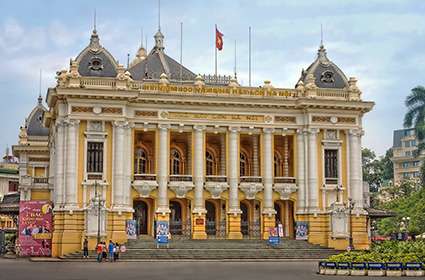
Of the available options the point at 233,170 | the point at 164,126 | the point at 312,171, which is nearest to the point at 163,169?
the point at 164,126

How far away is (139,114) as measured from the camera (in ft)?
200

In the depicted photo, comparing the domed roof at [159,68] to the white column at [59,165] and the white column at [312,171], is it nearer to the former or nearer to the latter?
the white column at [59,165]

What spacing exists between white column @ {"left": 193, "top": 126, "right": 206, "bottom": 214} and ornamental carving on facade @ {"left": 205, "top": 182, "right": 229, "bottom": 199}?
61 centimetres

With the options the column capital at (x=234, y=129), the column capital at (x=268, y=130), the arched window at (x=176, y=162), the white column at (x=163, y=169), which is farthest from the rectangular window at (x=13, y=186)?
the column capital at (x=268, y=130)

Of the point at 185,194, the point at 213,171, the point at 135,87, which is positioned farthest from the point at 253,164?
the point at 135,87

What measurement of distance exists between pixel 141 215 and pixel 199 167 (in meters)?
6.77

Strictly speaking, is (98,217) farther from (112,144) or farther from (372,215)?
(372,215)

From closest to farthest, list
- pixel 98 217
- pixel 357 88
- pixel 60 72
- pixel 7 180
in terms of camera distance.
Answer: pixel 98 217 < pixel 60 72 < pixel 357 88 < pixel 7 180

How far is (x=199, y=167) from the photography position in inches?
2434

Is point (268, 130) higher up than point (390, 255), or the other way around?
point (268, 130)

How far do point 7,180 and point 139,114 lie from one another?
62507mm

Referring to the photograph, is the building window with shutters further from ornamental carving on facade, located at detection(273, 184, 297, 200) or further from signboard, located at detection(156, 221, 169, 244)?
signboard, located at detection(156, 221, 169, 244)

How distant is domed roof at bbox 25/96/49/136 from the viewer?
85562mm

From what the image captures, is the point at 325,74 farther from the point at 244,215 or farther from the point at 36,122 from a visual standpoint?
the point at 36,122
